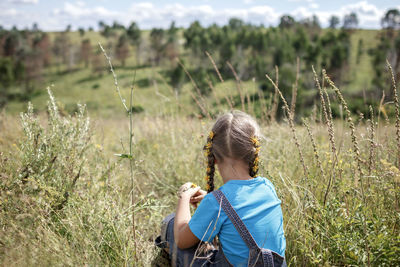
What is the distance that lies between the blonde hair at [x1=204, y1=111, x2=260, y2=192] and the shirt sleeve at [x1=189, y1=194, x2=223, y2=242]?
285 mm

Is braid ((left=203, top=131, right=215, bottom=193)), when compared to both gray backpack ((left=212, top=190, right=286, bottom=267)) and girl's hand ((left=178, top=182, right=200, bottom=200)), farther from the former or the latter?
gray backpack ((left=212, top=190, right=286, bottom=267))

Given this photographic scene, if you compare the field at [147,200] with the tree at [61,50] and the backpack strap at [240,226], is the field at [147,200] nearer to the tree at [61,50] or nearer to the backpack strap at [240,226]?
the backpack strap at [240,226]

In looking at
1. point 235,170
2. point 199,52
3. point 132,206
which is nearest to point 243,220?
point 235,170

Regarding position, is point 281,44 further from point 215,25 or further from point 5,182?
point 5,182

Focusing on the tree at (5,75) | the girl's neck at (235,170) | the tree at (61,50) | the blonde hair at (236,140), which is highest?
the tree at (61,50)

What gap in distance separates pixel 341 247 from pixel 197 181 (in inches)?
64.2

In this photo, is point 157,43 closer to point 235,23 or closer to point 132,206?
point 235,23

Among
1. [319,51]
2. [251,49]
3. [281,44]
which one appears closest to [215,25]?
[251,49]

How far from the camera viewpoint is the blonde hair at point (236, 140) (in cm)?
169

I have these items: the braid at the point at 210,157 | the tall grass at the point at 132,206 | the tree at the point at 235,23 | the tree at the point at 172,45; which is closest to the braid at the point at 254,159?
the braid at the point at 210,157

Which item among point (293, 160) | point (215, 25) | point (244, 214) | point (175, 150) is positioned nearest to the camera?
point (244, 214)

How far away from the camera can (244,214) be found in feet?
5.21

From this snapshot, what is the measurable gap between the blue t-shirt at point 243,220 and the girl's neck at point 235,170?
0.07 meters

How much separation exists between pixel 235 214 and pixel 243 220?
5 centimetres
